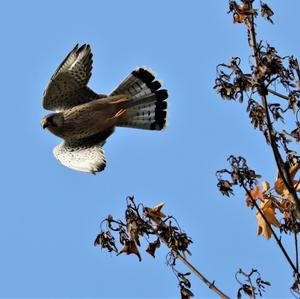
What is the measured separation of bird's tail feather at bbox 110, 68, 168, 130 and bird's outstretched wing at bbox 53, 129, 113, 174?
45cm

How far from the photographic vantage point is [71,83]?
979cm

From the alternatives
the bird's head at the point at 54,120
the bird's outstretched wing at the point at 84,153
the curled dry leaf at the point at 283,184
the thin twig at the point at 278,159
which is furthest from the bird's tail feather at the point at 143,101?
the thin twig at the point at 278,159

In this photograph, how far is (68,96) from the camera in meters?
9.99

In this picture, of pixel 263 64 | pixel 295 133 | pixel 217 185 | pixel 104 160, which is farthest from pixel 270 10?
pixel 104 160

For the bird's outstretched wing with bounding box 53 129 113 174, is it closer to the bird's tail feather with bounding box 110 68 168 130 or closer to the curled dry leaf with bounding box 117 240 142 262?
the bird's tail feather with bounding box 110 68 168 130

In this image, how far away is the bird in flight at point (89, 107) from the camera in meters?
9.66

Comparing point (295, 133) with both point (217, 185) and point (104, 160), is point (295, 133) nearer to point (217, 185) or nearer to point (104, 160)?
point (217, 185)

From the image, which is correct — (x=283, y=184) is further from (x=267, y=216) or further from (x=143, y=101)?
(x=143, y=101)

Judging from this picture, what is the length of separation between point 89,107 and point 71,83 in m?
0.40

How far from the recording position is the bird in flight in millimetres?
9664

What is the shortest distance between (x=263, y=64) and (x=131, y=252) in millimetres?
1431

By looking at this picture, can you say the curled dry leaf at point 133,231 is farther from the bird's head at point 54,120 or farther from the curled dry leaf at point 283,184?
the bird's head at point 54,120

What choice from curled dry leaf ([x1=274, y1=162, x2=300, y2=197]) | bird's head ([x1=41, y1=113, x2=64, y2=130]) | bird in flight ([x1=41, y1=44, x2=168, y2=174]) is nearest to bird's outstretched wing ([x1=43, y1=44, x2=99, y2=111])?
bird in flight ([x1=41, y1=44, x2=168, y2=174])

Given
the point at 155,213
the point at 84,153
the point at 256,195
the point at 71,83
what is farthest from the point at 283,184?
the point at 71,83
